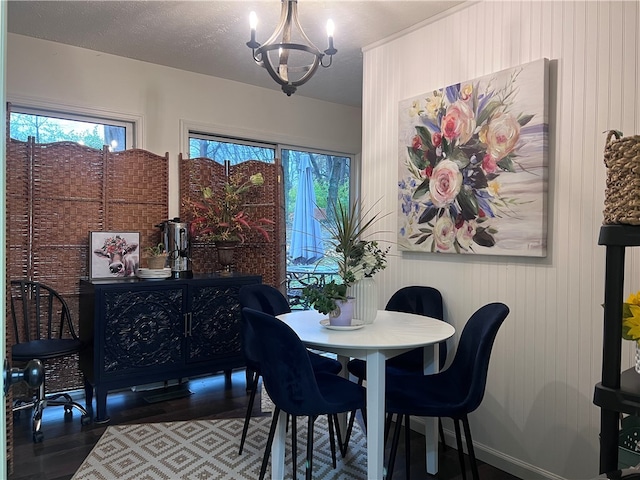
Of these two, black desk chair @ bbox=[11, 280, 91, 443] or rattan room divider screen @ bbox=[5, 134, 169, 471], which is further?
rattan room divider screen @ bbox=[5, 134, 169, 471]

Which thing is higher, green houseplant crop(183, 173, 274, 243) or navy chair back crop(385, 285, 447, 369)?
green houseplant crop(183, 173, 274, 243)

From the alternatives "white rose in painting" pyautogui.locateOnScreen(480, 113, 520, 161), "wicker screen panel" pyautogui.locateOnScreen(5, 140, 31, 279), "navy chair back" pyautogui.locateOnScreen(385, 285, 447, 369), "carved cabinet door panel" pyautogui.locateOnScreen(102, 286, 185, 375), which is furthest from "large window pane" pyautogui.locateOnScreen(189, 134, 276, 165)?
"white rose in painting" pyautogui.locateOnScreen(480, 113, 520, 161)

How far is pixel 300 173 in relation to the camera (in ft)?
16.4

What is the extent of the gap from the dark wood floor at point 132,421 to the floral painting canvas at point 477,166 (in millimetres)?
1214

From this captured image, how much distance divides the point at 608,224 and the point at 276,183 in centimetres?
332

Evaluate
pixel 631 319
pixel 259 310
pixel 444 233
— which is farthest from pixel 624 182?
pixel 259 310

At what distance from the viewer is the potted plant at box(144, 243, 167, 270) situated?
11.8ft

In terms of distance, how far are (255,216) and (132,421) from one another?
76.2 inches

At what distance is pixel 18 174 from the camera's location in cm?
331

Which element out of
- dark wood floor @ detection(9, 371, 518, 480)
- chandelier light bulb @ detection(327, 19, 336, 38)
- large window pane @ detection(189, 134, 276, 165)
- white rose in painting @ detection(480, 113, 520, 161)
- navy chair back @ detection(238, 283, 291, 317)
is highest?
chandelier light bulb @ detection(327, 19, 336, 38)

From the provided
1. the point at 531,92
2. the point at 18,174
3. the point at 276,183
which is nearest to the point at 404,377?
the point at 531,92

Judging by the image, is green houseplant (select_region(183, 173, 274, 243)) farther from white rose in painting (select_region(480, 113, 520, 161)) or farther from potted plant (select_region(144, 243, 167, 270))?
white rose in painting (select_region(480, 113, 520, 161))

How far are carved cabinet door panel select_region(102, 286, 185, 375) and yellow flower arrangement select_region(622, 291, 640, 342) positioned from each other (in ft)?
9.36

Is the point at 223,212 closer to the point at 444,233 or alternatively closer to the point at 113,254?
the point at 113,254
